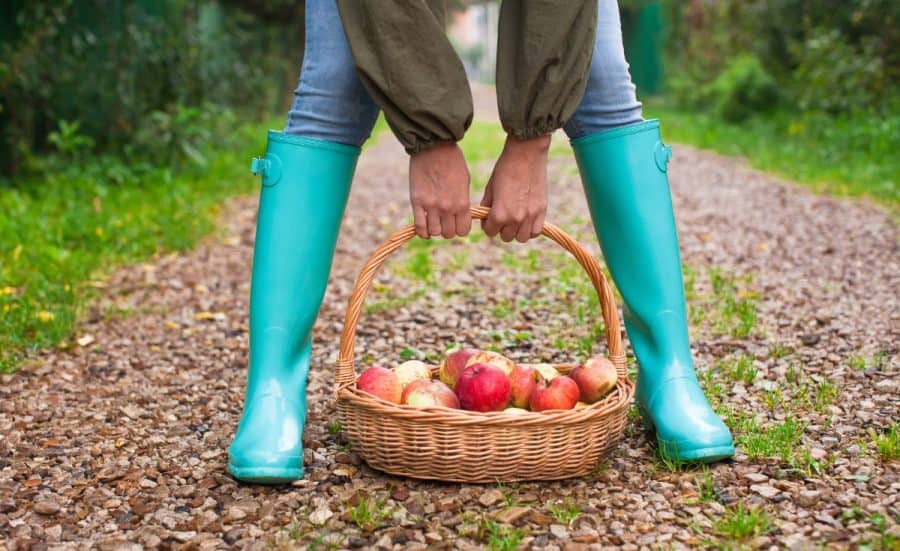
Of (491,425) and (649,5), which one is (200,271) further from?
(649,5)

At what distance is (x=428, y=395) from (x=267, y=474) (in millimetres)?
318

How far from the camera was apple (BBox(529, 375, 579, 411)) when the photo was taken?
1.74 metres

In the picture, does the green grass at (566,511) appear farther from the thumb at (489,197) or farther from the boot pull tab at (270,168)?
the boot pull tab at (270,168)

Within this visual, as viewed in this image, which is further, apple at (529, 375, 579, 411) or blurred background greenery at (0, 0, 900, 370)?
blurred background greenery at (0, 0, 900, 370)

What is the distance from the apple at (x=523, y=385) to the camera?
182 centimetres

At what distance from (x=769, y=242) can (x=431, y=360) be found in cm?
212

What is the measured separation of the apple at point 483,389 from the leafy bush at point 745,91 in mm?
8406

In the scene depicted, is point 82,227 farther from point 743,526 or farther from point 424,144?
point 743,526

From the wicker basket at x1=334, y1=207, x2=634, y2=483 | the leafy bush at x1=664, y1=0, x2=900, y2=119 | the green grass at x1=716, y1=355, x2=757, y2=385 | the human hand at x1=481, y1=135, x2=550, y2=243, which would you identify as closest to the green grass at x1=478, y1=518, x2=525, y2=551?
the wicker basket at x1=334, y1=207, x2=634, y2=483

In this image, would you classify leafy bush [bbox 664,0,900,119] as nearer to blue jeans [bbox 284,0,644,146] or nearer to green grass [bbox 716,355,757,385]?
green grass [bbox 716,355,757,385]

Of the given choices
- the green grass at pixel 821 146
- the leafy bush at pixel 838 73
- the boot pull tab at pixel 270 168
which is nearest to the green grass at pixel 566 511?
the boot pull tab at pixel 270 168

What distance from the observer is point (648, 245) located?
6.15ft

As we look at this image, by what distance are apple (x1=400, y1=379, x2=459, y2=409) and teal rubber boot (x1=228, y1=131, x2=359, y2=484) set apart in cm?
22

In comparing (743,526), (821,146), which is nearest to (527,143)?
(743,526)
